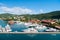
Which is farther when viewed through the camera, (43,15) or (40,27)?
(43,15)

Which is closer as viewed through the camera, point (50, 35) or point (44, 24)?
point (50, 35)

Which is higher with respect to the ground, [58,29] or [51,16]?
[51,16]

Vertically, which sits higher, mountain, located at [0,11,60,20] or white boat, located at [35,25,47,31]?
mountain, located at [0,11,60,20]

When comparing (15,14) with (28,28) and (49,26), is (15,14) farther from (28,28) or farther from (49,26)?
(49,26)

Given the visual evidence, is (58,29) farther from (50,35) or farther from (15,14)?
(15,14)

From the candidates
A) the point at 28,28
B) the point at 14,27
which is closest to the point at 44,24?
the point at 28,28

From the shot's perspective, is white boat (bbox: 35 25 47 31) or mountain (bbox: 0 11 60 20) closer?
white boat (bbox: 35 25 47 31)

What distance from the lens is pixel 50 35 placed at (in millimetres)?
7980

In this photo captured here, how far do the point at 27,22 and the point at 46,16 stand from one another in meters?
0.99

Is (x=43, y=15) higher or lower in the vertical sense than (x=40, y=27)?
higher

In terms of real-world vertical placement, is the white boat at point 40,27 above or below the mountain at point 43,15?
below

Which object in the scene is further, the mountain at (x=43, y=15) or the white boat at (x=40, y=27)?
the mountain at (x=43, y=15)

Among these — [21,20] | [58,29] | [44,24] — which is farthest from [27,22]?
[58,29]

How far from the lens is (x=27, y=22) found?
28.1 feet
